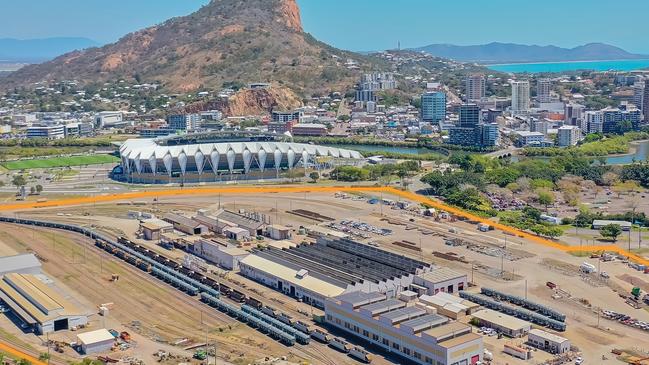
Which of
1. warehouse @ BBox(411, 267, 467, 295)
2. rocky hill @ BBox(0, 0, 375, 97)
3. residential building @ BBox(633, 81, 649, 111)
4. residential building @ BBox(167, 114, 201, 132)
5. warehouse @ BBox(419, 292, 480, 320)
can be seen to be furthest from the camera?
rocky hill @ BBox(0, 0, 375, 97)

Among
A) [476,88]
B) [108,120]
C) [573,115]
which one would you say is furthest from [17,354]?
[476,88]

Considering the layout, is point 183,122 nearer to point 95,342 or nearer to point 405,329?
point 95,342

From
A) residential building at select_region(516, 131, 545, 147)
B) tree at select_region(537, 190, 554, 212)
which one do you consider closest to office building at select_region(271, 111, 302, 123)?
residential building at select_region(516, 131, 545, 147)

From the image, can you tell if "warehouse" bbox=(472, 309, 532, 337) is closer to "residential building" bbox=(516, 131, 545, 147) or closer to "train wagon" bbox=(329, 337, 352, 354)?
"train wagon" bbox=(329, 337, 352, 354)

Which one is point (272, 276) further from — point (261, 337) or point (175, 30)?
point (175, 30)

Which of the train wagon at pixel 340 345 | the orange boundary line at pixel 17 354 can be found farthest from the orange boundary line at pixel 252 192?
the orange boundary line at pixel 17 354
